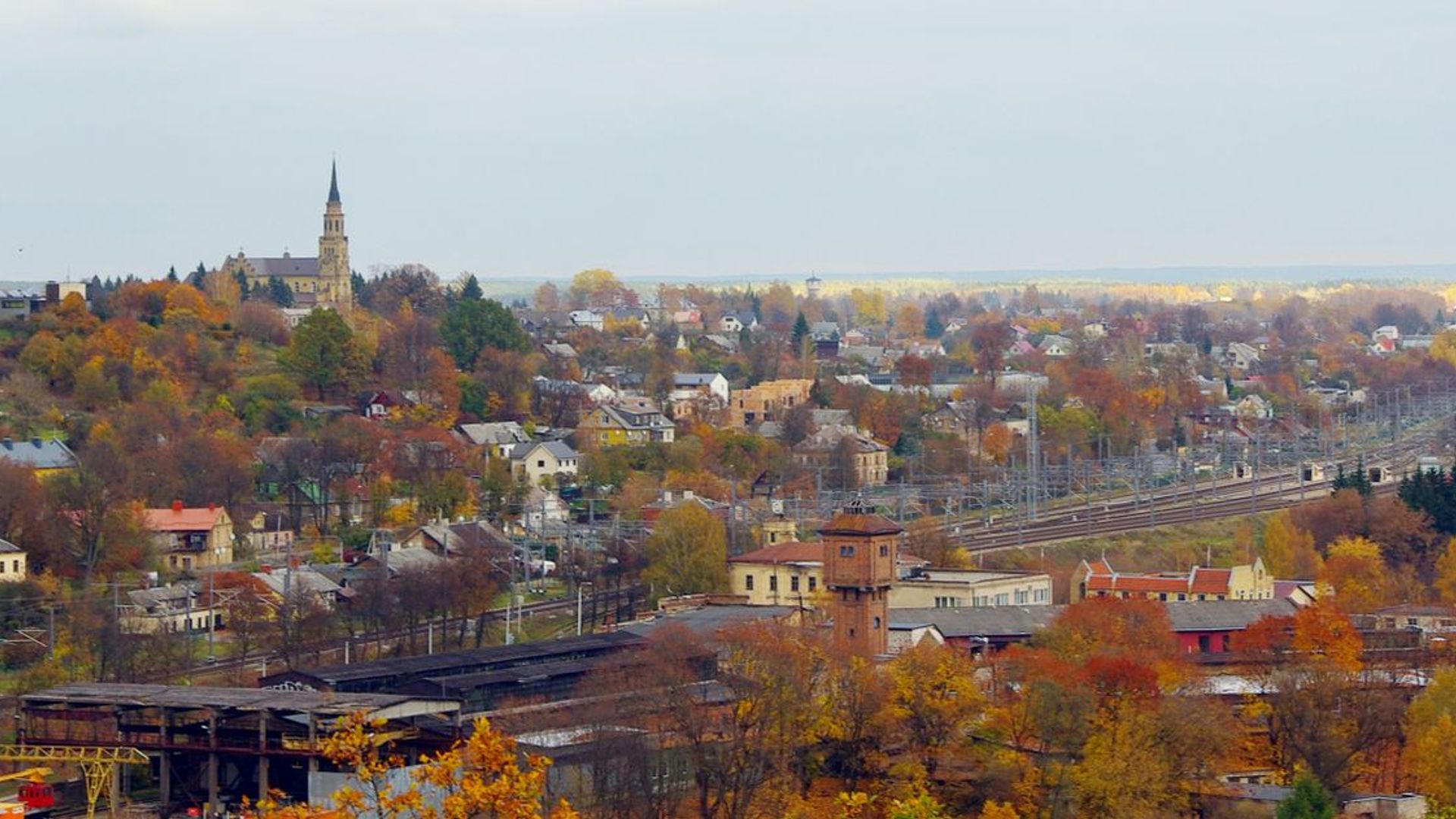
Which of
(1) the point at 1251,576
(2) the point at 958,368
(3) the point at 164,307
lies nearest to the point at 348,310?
(3) the point at 164,307

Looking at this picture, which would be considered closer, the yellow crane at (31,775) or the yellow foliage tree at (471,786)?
the yellow foliage tree at (471,786)

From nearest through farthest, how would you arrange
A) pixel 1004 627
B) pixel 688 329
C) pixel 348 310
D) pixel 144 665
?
pixel 144 665, pixel 1004 627, pixel 348 310, pixel 688 329

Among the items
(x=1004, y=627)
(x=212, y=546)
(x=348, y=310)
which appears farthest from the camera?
(x=348, y=310)

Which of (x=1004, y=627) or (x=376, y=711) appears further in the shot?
(x=1004, y=627)

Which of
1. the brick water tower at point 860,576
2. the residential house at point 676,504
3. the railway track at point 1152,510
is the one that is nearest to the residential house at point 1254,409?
the railway track at point 1152,510

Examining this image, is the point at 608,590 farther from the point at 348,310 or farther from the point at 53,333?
the point at 348,310

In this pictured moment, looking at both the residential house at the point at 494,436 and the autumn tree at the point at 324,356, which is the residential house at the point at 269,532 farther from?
the autumn tree at the point at 324,356

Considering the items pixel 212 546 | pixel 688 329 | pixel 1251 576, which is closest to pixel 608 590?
pixel 212 546

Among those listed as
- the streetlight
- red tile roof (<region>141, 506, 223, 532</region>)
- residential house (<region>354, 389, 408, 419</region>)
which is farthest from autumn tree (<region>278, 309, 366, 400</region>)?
the streetlight
